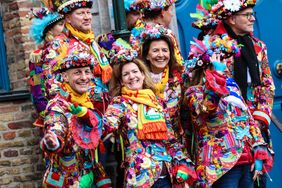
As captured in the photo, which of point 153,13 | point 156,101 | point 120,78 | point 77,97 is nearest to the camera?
point 77,97

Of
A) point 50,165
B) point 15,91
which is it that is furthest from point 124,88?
point 15,91

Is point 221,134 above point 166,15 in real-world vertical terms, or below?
below

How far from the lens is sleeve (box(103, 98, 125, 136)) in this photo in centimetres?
806

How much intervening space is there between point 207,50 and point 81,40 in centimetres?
120

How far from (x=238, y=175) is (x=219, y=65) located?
3.06ft

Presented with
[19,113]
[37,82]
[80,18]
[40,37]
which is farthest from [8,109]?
[80,18]

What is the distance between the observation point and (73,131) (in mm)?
7914

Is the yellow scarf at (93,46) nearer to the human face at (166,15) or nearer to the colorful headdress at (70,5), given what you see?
the colorful headdress at (70,5)

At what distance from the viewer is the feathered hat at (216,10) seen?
892cm

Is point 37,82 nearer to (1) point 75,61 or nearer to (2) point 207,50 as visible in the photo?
(1) point 75,61

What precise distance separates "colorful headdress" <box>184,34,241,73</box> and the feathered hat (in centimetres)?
48

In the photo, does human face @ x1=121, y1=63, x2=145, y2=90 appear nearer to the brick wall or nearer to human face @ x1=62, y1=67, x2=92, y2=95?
human face @ x1=62, y1=67, x2=92, y2=95

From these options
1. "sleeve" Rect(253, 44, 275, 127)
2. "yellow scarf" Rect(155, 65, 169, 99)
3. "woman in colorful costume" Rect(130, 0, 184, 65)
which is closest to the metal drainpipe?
"woman in colorful costume" Rect(130, 0, 184, 65)

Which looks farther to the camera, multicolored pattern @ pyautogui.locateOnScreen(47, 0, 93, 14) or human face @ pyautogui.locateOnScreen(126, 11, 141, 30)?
human face @ pyautogui.locateOnScreen(126, 11, 141, 30)
